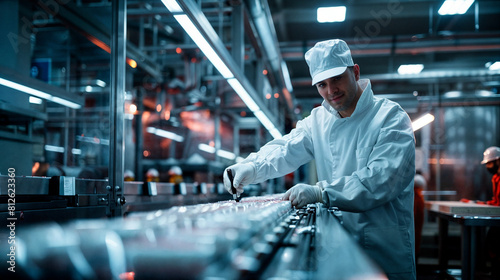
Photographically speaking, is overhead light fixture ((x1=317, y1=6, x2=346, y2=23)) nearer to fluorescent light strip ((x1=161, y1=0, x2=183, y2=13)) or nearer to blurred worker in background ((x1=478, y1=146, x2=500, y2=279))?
blurred worker in background ((x1=478, y1=146, x2=500, y2=279))

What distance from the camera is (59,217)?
1.99 metres

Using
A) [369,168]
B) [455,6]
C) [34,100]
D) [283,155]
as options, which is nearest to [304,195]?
[369,168]

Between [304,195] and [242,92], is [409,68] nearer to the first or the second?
[242,92]

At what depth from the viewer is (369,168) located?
1.63 metres

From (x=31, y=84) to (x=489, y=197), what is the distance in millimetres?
9233

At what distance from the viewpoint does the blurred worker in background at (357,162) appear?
1.58m

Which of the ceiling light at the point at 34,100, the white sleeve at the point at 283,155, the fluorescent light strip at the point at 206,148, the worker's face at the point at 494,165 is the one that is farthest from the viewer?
the fluorescent light strip at the point at 206,148

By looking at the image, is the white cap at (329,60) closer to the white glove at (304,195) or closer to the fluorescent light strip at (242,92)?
the white glove at (304,195)

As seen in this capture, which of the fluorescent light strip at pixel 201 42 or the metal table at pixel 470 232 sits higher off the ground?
the fluorescent light strip at pixel 201 42

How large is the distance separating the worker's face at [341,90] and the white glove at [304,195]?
519mm

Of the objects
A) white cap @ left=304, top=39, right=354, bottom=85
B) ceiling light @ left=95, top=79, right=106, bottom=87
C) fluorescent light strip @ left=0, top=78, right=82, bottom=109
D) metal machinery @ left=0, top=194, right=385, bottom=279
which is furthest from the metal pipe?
ceiling light @ left=95, top=79, right=106, bottom=87

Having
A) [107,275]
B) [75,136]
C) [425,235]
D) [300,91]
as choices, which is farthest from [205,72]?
[107,275]

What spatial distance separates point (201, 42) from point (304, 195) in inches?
43.8

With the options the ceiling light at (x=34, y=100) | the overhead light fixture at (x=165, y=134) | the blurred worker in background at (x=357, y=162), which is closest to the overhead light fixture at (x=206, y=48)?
the blurred worker in background at (x=357, y=162)
